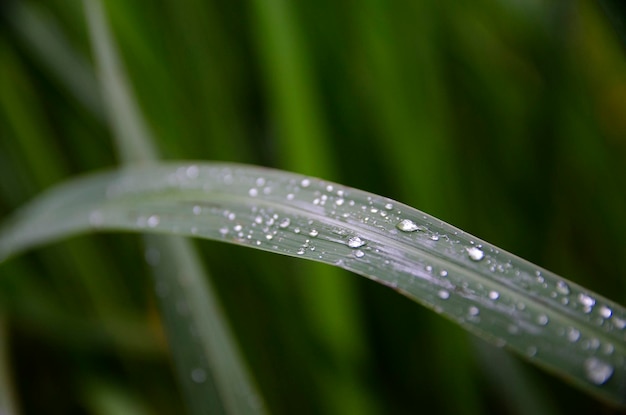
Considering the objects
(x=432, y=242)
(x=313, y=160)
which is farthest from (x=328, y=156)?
(x=432, y=242)

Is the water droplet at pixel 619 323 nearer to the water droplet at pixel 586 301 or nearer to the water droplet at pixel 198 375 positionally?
the water droplet at pixel 586 301

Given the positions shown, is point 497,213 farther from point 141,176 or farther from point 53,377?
point 53,377

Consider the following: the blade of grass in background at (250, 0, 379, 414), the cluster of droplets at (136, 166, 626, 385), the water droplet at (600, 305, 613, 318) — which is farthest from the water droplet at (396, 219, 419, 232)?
the blade of grass in background at (250, 0, 379, 414)

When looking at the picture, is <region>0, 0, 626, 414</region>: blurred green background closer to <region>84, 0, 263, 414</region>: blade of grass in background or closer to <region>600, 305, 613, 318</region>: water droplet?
<region>84, 0, 263, 414</region>: blade of grass in background

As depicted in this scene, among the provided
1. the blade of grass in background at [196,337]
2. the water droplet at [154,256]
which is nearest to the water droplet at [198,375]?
the blade of grass in background at [196,337]

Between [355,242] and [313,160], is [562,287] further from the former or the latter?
[313,160]

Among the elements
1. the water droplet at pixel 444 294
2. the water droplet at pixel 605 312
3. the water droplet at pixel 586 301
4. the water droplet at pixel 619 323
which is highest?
the water droplet at pixel 444 294

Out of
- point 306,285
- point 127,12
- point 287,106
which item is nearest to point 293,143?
point 287,106
